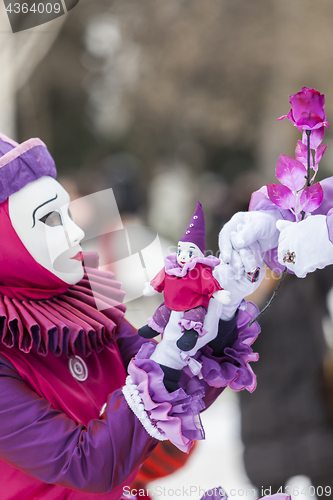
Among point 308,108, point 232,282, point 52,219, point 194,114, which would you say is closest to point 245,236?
point 232,282

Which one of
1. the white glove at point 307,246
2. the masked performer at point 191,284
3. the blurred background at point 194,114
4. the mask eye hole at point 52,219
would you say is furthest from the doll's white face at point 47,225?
the blurred background at point 194,114

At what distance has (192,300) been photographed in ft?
1.87

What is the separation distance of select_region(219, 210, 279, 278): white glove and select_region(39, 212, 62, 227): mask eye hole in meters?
0.27

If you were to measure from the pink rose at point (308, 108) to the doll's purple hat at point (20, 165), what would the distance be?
40cm

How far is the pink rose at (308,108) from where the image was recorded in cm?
50

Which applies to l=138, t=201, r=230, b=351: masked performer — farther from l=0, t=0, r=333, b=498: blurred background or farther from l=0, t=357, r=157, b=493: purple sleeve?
l=0, t=0, r=333, b=498: blurred background

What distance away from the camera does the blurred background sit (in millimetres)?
1328

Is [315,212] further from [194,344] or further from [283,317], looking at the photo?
[283,317]

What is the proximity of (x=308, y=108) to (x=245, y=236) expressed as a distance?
171 mm

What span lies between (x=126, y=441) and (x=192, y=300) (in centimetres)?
22

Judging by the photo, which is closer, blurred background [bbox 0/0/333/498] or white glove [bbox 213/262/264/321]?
white glove [bbox 213/262/264/321]

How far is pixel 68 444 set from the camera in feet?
1.93

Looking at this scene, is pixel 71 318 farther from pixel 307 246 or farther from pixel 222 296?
pixel 307 246

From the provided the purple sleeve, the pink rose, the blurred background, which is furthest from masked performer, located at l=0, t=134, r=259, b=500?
the blurred background
